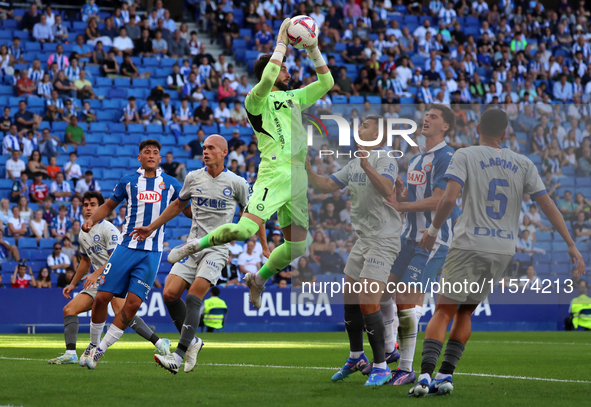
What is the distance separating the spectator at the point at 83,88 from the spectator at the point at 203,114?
2854 millimetres

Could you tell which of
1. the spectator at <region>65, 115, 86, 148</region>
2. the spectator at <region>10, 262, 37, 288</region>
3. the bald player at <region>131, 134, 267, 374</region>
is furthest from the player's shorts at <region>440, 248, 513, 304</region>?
the spectator at <region>65, 115, 86, 148</region>

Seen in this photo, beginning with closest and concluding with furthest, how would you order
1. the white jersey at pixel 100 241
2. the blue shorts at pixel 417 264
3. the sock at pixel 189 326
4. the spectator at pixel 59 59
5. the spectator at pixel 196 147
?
the blue shorts at pixel 417 264 < the sock at pixel 189 326 < the white jersey at pixel 100 241 < the spectator at pixel 196 147 < the spectator at pixel 59 59

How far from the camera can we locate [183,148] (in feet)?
70.5

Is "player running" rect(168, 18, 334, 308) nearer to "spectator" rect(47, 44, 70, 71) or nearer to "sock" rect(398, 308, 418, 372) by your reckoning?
"sock" rect(398, 308, 418, 372)

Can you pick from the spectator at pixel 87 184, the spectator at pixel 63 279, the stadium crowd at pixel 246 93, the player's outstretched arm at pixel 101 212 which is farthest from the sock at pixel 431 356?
the spectator at pixel 87 184

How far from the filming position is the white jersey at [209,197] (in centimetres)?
866

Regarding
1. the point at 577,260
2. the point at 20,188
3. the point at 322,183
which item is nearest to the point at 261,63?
the point at 322,183

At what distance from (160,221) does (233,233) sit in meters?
1.34

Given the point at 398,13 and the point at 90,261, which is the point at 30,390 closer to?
the point at 90,261

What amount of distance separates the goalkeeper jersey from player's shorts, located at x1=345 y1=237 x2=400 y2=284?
3.35ft

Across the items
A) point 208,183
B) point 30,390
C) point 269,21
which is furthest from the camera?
point 269,21

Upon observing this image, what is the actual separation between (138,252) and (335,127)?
47.7ft

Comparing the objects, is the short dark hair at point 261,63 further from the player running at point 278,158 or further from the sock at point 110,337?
the sock at point 110,337

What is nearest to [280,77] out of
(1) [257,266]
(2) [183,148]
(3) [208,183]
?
(3) [208,183]
